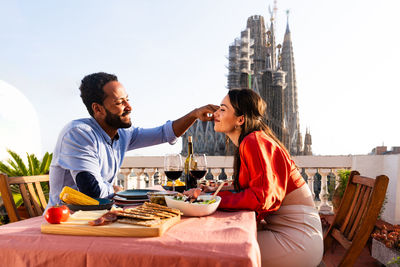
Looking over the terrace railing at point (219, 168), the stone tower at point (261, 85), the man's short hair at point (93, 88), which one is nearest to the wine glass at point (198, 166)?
the man's short hair at point (93, 88)

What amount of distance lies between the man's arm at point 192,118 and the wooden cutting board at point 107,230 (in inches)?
59.9

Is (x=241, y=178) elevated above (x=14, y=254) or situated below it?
above

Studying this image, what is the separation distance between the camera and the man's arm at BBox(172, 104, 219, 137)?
2480mm

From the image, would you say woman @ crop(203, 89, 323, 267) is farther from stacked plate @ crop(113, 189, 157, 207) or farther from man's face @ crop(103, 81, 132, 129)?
man's face @ crop(103, 81, 132, 129)

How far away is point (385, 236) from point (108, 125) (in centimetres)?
295

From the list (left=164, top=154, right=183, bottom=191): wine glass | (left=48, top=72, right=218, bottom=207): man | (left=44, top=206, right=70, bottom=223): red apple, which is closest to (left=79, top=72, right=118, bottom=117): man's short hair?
(left=48, top=72, right=218, bottom=207): man

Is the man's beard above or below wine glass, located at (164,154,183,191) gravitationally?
above

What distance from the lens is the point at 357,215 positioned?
196cm

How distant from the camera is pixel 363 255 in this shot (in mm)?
3943

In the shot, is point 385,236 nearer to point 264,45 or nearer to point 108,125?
point 108,125

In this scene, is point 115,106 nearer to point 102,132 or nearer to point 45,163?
point 102,132

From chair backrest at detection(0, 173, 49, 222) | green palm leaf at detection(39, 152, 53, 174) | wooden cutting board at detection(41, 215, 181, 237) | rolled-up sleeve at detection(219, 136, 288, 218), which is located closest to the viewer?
wooden cutting board at detection(41, 215, 181, 237)

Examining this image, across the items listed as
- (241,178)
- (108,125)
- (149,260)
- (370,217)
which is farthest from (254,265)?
(108,125)

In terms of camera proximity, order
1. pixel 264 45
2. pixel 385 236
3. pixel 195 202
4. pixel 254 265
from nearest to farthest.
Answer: pixel 254 265
pixel 195 202
pixel 385 236
pixel 264 45
